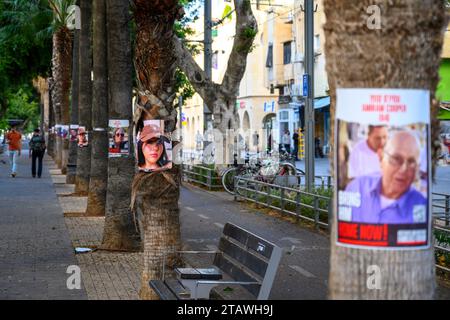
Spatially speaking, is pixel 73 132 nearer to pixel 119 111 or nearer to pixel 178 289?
pixel 119 111

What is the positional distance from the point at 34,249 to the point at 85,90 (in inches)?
406

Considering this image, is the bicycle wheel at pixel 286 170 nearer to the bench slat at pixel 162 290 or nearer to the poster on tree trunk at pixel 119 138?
the poster on tree trunk at pixel 119 138

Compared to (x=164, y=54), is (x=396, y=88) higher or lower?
lower

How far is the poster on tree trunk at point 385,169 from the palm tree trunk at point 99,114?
38.1 feet

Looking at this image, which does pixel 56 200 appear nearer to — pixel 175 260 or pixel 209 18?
pixel 209 18

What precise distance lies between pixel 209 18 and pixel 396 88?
25.6 meters

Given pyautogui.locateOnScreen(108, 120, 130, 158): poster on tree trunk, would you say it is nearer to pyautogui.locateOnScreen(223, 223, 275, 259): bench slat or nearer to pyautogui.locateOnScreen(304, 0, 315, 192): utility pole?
pyautogui.locateOnScreen(223, 223, 275, 259): bench slat

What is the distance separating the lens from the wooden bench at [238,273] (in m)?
7.10

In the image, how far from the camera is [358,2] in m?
4.51

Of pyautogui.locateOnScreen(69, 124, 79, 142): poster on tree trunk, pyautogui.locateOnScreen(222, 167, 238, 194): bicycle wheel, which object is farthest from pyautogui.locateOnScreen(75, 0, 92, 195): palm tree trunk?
pyautogui.locateOnScreen(69, 124, 79, 142): poster on tree trunk

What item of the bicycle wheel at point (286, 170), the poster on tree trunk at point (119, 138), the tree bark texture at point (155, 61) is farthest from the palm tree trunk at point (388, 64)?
the bicycle wheel at point (286, 170)

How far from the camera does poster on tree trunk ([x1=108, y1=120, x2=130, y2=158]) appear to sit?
1359 cm

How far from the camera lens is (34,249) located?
43.7ft
